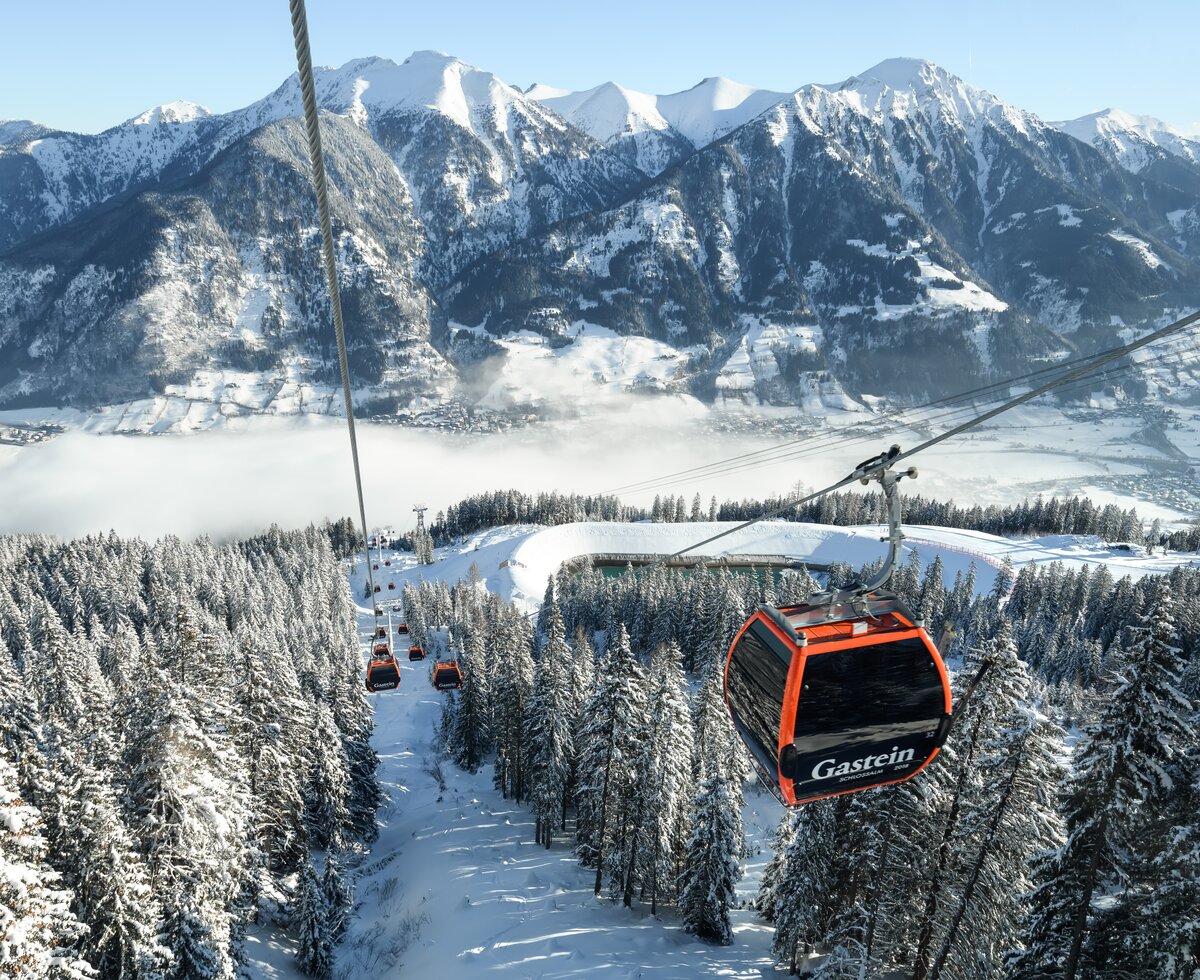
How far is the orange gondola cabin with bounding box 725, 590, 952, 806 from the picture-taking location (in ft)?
35.4

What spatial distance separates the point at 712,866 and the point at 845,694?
2683 cm

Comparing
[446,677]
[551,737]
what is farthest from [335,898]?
[446,677]

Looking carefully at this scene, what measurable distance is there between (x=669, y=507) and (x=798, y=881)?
168408 millimetres

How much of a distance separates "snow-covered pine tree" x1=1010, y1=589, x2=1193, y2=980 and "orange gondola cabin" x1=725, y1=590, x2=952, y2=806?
10.2 metres

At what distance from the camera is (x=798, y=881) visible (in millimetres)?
29031

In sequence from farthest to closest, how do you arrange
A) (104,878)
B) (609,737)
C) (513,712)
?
(513,712) < (609,737) < (104,878)

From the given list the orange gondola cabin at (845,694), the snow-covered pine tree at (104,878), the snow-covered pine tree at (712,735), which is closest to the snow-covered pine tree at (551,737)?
the snow-covered pine tree at (712,735)

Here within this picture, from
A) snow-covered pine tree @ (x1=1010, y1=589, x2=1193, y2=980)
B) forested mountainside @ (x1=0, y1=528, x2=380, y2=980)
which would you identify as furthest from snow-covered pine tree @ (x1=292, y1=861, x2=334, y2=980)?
snow-covered pine tree @ (x1=1010, y1=589, x2=1193, y2=980)

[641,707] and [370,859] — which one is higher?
[641,707]

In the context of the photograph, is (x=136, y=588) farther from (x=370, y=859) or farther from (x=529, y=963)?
(x=529, y=963)

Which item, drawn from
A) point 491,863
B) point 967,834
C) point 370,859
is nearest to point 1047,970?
point 967,834

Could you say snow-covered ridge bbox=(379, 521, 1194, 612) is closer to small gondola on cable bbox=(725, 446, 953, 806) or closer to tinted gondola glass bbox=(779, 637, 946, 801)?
small gondola on cable bbox=(725, 446, 953, 806)

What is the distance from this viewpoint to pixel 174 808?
2381 centimetres

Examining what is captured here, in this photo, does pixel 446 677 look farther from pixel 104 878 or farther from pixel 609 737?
pixel 104 878
